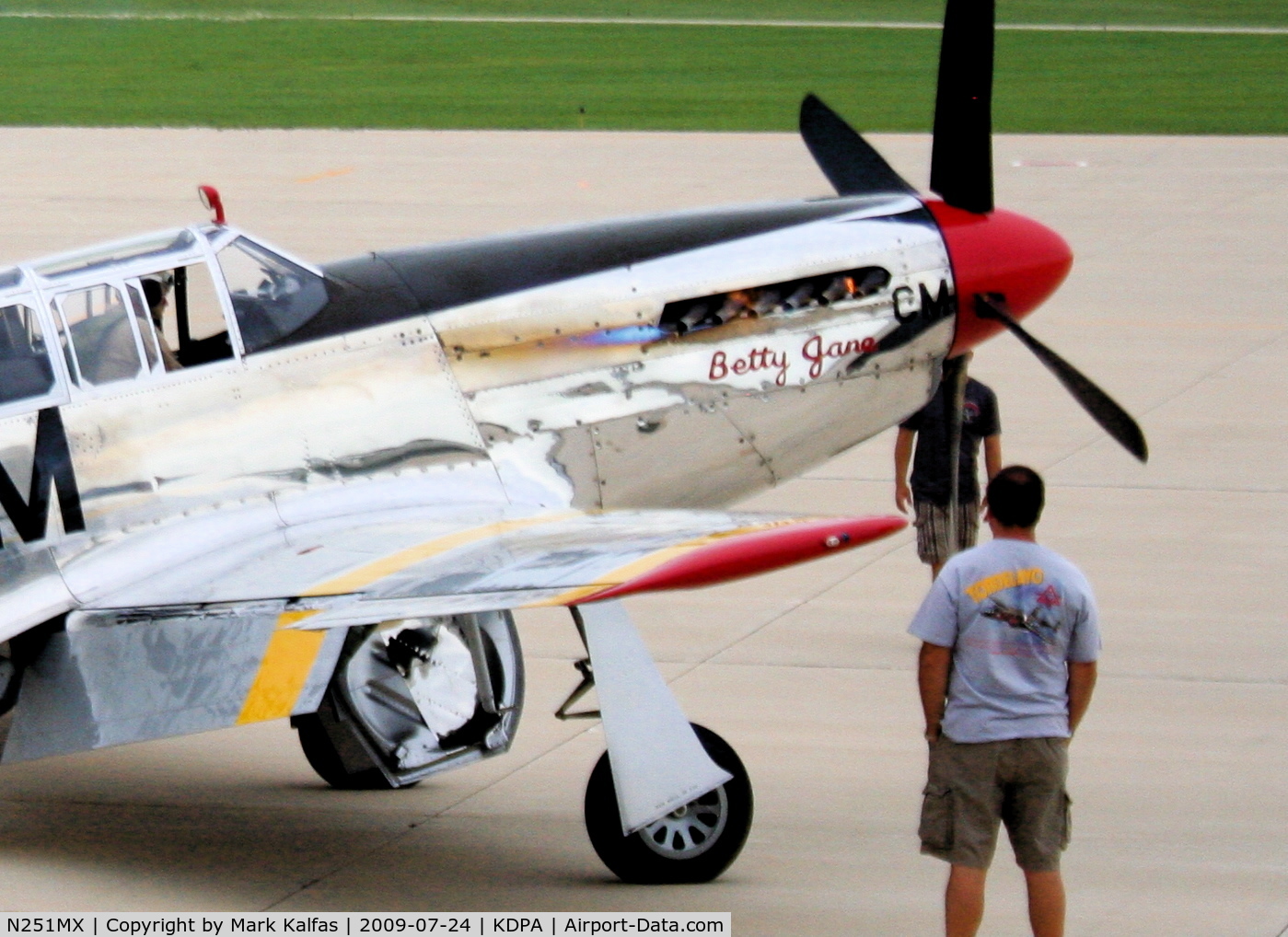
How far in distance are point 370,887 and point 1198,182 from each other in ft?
70.1

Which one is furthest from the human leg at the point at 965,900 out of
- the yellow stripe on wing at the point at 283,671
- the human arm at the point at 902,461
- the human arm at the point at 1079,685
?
the human arm at the point at 902,461

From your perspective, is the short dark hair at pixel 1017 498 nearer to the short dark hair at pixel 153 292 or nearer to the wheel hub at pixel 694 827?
the wheel hub at pixel 694 827

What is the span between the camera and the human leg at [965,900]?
628cm

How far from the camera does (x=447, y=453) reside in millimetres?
8367

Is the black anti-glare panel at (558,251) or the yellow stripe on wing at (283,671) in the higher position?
the black anti-glare panel at (558,251)

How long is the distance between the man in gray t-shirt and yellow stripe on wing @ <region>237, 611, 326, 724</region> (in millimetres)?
1933

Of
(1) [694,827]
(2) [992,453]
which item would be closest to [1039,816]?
(1) [694,827]

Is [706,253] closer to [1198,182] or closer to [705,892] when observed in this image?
[705,892]

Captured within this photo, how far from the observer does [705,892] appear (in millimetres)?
7301

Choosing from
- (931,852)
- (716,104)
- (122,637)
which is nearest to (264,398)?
(122,637)

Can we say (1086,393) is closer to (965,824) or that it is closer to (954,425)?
(954,425)

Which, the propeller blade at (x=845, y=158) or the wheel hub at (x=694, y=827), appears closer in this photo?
the wheel hub at (x=694, y=827)

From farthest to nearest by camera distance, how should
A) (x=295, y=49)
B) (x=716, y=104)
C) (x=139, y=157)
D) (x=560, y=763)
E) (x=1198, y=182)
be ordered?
(x=295, y=49)
(x=716, y=104)
(x=139, y=157)
(x=1198, y=182)
(x=560, y=763)
